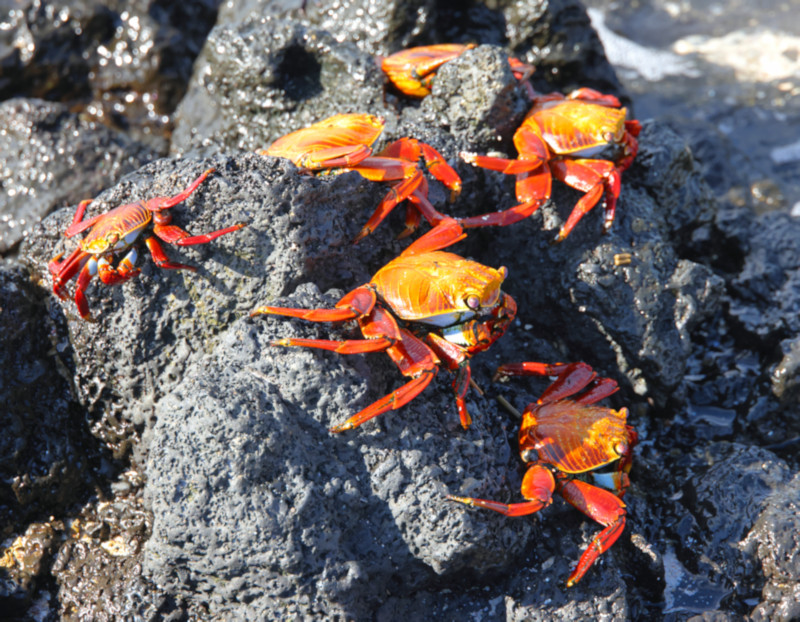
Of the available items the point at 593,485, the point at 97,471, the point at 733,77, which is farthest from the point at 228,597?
the point at 733,77

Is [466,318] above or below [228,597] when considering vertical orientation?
above

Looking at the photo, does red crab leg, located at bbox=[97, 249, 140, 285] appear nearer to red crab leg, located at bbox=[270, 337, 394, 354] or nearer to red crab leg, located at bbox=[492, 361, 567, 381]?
red crab leg, located at bbox=[270, 337, 394, 354]

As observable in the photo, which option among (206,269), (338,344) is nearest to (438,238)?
(338,344)

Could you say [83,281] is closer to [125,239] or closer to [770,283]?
[125,239]

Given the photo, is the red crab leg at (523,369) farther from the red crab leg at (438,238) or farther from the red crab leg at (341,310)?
the red crab leg at (341,310)

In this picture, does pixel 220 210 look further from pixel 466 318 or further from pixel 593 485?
pixel 593 485

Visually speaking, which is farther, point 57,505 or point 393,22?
point 393,22

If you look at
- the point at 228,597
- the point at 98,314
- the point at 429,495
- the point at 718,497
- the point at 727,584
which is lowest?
the point at 727,584

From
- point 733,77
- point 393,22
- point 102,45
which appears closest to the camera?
point 393,22
